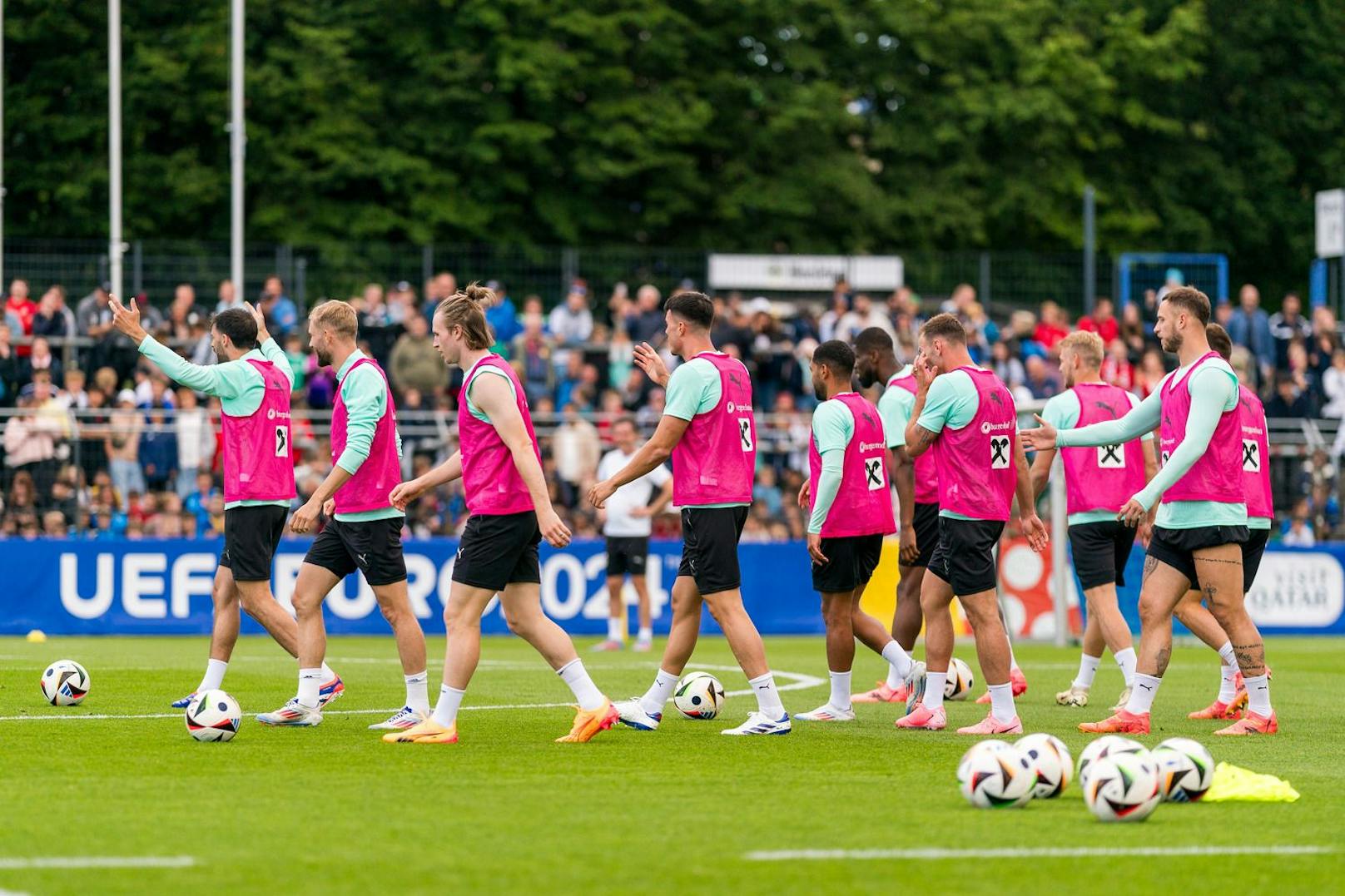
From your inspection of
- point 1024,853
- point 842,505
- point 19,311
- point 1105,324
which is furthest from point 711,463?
point 1105,324

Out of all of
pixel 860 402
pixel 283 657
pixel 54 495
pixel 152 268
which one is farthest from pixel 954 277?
pixel 860 402

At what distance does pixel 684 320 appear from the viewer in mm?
11344

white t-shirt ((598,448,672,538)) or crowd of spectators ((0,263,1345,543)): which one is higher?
crowd of spectators ((0,263,1345,543))

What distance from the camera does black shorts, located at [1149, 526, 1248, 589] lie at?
37.5 ft

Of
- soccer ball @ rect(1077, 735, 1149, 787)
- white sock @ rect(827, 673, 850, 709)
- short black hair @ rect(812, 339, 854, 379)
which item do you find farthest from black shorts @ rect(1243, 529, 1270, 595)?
soccer ball @ rect(1077, 735, 1149, 787)

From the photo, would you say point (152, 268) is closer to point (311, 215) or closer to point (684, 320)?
point (311, 215)

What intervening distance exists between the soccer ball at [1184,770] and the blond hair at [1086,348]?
5.15 meters

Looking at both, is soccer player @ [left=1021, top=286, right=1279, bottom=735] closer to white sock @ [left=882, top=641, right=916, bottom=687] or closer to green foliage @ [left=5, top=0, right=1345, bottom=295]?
white sock @ [left=882, top=641, right=916, bottom=687]

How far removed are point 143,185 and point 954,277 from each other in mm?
14162

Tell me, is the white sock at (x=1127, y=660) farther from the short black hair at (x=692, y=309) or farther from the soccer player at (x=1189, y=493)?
the short black hair at (x=692, y=309)

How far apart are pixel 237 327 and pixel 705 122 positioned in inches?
1077

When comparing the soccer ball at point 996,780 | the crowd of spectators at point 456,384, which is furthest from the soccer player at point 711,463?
the crowd of spectators at point 456,384

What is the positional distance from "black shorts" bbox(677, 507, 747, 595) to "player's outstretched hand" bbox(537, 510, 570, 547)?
1.15m

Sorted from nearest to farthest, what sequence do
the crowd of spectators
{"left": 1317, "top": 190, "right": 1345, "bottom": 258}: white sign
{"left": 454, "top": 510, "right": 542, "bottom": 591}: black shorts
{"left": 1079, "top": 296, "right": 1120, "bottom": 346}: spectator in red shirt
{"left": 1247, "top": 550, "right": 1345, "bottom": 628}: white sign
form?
{"left": 454, "top": 510, "right": 542, "bottom": 591}: black shorts, the crowd of spectators, {"left": 1247, "top": 550, "right": 1345, "bottom": 628}: white sign, {"left": 1079, "top": 296, "right": 1120, "bottom": 346}: spectator in red shirt, {"left": 1317, "top": 190, "right": 1345, "bottom": 258}: white sign
